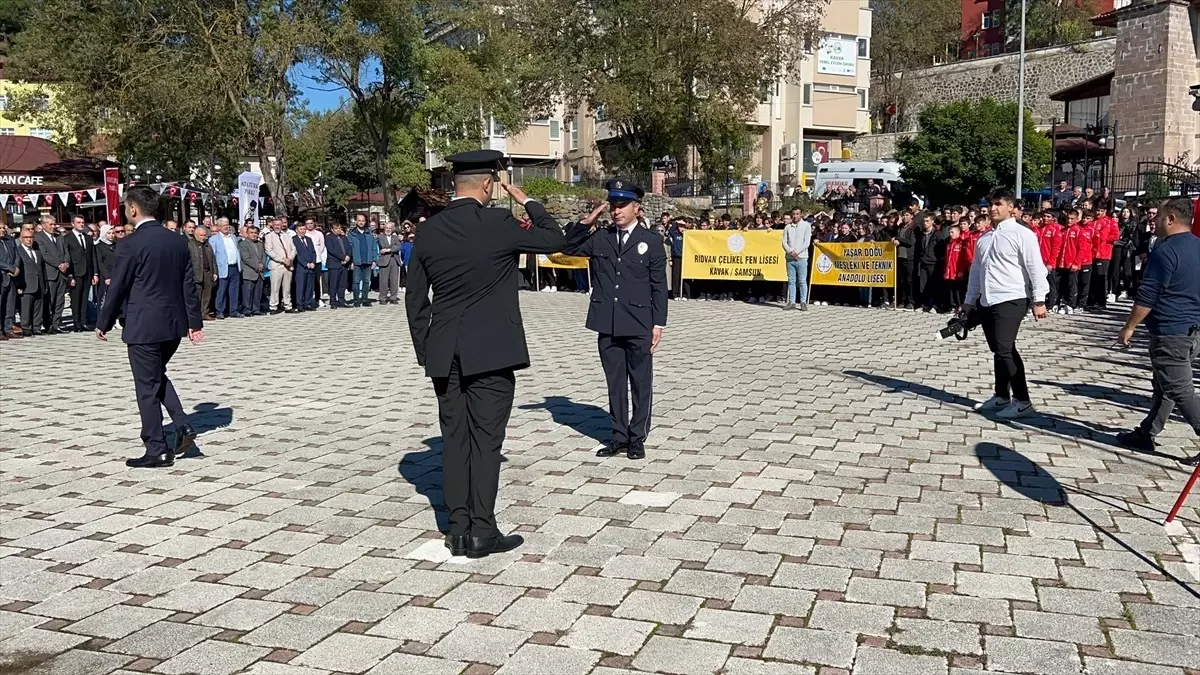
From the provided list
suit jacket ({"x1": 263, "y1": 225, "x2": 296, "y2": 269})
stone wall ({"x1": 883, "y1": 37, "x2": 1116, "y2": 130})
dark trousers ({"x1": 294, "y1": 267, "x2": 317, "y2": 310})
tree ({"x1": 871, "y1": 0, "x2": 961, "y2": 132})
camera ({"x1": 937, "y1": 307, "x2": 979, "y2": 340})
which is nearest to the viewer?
camera ({"x1": 937, "y1": 307, "x2": 979, "y2": 340})

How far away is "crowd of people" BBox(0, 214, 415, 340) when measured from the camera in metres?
16.5

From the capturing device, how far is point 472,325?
5.19 m

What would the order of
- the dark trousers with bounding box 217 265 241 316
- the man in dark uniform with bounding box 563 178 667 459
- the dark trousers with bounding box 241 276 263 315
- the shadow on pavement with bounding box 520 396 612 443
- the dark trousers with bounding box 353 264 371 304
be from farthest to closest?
the dark trousers with bounding box 353 264 371 304, the dark trousers with bounding box 241 276 263 315, the dark trousers with bounding box 217 265 241 316, the shadow on pavement with bounding box 520 396 612 443, the man in dark uniform with bounding box 563 178 667 459

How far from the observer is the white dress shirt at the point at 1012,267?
Result: 8.82 meters

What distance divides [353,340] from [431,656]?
38.9 ft

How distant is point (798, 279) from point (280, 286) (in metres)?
10.2

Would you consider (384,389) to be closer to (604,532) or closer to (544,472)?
(544,472)

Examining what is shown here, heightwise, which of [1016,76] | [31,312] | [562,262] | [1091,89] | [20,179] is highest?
[1016,76]

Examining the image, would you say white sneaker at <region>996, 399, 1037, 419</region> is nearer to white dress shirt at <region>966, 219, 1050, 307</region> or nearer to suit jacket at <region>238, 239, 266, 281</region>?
white dress shirt at <region>966, 219, 1050, 307</region>

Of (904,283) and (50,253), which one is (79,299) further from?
(904,283)

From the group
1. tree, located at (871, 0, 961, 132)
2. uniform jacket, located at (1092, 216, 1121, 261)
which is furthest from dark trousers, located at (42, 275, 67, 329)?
tree, located at (871, 0, 961, 132)

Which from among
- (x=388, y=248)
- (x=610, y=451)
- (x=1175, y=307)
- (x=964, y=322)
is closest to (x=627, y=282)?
(x=610, y=451)

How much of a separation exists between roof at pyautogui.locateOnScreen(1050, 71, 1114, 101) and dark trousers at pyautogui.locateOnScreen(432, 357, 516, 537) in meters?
47.3

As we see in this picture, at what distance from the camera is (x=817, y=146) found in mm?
56938
